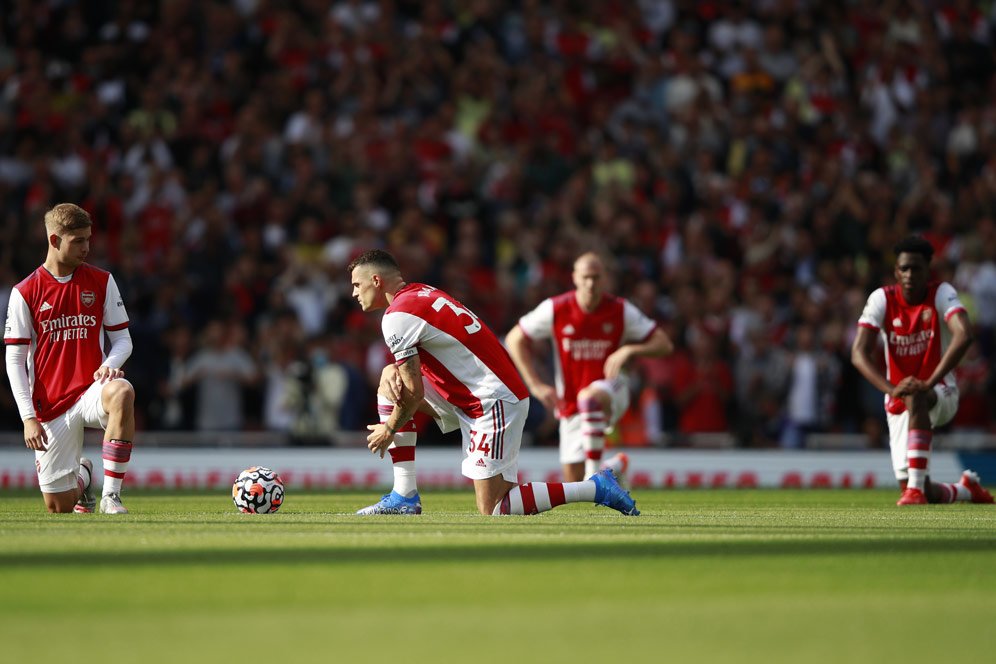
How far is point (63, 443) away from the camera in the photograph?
10.9 metres

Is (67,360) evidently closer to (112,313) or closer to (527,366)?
(112,313)

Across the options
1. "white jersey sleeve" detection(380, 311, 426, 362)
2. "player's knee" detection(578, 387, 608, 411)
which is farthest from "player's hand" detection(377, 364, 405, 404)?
"player's knee" detection(578, 387, 608, 411)

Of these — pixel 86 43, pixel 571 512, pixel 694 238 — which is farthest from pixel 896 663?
pixel 86 43

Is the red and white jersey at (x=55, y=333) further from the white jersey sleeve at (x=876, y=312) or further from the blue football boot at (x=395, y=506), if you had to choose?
the white jersey sleeve at (x=876, y=312)

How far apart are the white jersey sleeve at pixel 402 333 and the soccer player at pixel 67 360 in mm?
2031

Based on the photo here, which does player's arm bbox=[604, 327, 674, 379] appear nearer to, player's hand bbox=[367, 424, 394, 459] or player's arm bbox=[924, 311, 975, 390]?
player's arm bbox=[924, 311, 975, 390]

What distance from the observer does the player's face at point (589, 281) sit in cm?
1418

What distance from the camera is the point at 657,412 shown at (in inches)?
772

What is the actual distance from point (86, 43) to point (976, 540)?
1816cm

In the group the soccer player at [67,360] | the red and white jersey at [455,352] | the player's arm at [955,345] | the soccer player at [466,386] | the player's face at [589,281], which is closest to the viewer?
the soccer player at [466,386]

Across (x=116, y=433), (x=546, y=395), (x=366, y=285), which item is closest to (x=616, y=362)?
(x=546, y=395)

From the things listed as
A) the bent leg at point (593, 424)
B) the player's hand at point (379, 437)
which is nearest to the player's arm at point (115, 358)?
the player's hand at point (379, 437)

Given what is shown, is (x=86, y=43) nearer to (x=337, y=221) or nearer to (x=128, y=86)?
(x=128, y=86)

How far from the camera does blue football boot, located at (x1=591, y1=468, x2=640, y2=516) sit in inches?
396
